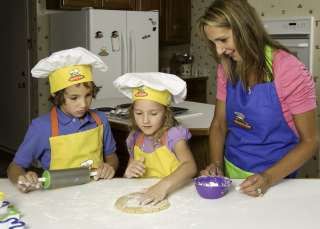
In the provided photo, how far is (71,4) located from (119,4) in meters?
0.52

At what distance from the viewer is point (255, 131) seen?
170 cm

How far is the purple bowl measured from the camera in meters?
1.39

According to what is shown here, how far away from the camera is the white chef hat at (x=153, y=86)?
66.2 inches

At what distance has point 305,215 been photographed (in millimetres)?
1264

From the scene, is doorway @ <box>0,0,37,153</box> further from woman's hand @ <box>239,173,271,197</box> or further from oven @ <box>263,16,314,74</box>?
woman's hand @ <box>239,173,271,197</box>

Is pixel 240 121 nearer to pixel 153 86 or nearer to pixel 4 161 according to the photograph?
pixel 153 86

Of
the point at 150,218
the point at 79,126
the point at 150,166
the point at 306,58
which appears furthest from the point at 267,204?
the point at 306,58

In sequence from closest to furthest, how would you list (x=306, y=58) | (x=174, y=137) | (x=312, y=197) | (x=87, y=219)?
(x=87, y=219)
(x=312, y=197)
(x=174, y=137)
(x=306, y=58)

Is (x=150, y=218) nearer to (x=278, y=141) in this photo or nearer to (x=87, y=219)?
(x=87, y=219)

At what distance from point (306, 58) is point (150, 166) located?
7.85 feet

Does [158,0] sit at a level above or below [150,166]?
above

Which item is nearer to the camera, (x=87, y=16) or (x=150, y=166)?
(x=150, y=166)

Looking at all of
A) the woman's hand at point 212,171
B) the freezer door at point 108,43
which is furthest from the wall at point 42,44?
the woman's hand at point 212,171

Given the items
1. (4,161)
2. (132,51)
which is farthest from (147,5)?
(4,161)
